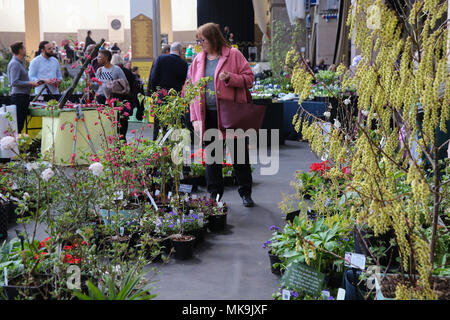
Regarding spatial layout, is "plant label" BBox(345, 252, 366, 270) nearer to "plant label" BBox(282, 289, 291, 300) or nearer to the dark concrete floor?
"plant label" BBox(282, 289, 291, 300)

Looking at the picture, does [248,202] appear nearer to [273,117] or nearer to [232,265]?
[232,265]

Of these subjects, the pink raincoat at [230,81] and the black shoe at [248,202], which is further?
the black shoe at [248,202]

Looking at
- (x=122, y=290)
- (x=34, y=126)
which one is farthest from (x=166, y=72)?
(x=122, y=290)

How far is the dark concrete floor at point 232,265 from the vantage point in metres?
3.19

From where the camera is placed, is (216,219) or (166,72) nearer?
(216,219)

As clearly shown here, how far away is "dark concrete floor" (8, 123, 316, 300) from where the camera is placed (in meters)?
3.19

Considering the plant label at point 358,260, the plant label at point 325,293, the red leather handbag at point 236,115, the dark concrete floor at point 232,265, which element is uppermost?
the red leather handbag at point 236,115

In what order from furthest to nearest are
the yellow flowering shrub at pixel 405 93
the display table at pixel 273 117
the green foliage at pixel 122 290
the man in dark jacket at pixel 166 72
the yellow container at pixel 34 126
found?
the display table at pixel 273 117 → the yellow container at pixel 34 126 → the man in dark jacket at pixel 166 72 → the green foliage at pixel 122 290 → the yellow flowering shrub at pixel 405 93

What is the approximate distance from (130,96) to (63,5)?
759 inches

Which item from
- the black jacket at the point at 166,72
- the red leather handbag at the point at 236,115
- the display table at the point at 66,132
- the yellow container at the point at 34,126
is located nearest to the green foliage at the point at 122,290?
the red leather handbag at the point at 236,115

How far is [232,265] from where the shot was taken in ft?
12.1

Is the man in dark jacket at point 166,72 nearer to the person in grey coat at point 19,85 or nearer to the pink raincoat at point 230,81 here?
the person in grey coat at point 19,85

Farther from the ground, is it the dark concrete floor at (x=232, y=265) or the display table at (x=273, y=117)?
the display table at (x=273, y=117)
